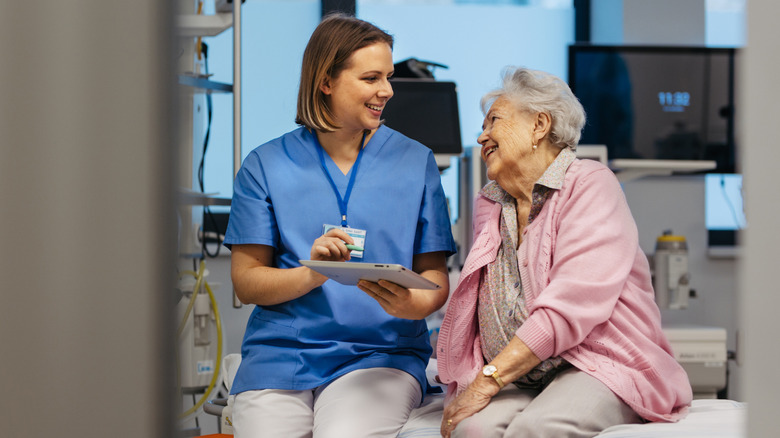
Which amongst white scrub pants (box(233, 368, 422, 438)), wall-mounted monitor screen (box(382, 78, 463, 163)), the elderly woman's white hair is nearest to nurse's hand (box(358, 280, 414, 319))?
white scrub pants (box(233, 368, 422, 438))

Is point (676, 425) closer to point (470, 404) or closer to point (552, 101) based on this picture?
point (470, 404)

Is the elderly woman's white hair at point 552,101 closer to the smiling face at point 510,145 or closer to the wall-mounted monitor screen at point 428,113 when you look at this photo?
the smiling face at point 510,145

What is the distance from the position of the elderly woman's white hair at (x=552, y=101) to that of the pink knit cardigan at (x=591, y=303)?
8 cm

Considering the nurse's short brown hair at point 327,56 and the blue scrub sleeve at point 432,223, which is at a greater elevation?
the nurse's short brown hair at point 327,56

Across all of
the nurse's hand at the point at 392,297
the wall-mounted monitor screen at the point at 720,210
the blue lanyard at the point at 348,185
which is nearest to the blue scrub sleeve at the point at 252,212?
the blue lanyard at the point at 348,185

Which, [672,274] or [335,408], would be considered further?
[672,274]

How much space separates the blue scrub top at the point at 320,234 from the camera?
Result: 1.46 metres

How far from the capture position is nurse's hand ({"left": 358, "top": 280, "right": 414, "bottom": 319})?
52.7 inches

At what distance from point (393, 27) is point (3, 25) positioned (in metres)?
3.50

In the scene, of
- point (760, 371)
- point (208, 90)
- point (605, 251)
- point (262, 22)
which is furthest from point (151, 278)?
point (262, 22)

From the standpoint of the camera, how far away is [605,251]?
4.50 feet

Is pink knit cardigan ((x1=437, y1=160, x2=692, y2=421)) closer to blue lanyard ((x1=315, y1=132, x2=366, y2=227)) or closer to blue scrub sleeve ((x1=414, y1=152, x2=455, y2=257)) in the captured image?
blue scrub sleeve ((x1=414, y1=152, x2=455, y2=257))

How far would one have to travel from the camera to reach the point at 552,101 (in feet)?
5.04

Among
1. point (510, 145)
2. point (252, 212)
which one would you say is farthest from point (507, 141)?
point (252, 212)
